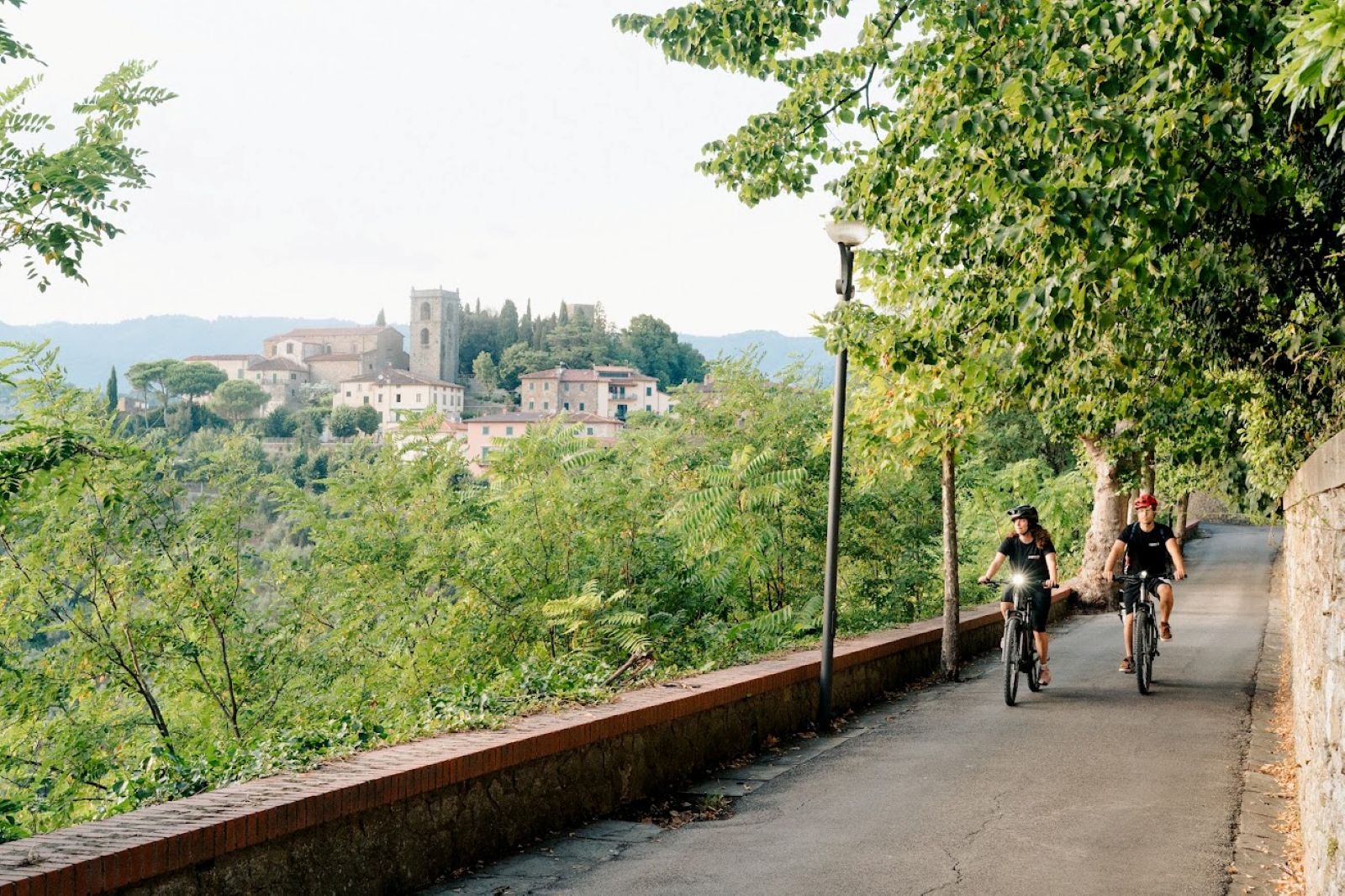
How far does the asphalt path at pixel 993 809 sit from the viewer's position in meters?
5.74

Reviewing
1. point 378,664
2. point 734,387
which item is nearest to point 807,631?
point 734,387

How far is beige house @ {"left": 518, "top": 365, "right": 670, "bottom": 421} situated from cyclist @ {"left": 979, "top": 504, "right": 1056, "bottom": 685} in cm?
16532

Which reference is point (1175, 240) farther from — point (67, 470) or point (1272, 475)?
point (1272, 475)

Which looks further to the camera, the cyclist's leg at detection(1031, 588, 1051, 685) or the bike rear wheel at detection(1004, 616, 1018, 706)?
the cyclist's leg at detection(1031, 588, 1051, 685)

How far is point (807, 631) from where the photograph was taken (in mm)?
15438

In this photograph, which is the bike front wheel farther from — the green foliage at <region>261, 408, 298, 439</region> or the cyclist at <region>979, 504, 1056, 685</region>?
the green foliage at <region>261, 408, 298, 439</region>

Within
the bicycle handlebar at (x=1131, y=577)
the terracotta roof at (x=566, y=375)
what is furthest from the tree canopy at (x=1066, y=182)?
the terracotta roof at (x=566, y=375)

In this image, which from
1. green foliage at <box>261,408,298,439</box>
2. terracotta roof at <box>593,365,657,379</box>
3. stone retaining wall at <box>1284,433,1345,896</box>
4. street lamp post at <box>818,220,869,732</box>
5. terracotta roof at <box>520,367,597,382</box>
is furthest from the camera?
terracotta roof at <box>520,367,597,382</box>

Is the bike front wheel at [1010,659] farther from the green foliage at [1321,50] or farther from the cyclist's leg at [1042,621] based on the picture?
the green foliage at [1321,50]

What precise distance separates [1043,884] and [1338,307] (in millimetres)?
6279

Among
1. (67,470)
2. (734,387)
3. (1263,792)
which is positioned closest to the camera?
(1263,792)

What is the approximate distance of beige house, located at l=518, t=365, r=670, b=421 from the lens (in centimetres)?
18238

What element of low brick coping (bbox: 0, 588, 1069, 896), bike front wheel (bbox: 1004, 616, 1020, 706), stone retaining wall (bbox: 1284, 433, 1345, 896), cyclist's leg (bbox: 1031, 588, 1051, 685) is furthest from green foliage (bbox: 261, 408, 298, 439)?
stone retaining wall (bbox: 1284, 433, 1345, 896)

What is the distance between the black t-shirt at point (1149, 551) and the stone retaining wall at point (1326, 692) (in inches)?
215
